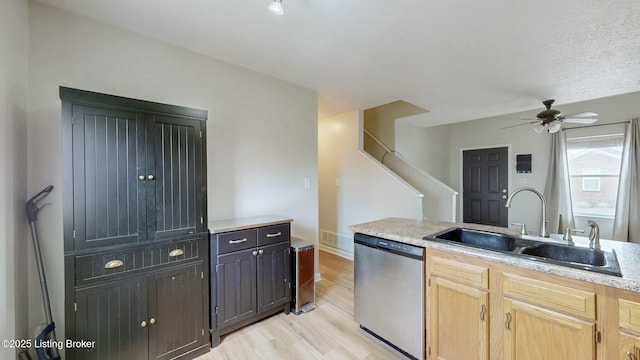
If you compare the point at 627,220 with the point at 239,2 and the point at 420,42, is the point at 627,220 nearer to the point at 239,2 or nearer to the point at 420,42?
the point at 420,42

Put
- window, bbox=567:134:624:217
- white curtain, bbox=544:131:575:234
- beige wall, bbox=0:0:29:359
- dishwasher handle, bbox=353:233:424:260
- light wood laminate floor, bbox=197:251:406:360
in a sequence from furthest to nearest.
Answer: white curtain, bbox=544:131:575:234 → window, bbox=567:134:624:217 → light wood laminate floor, bbox=197:251:406:360 → dishwasher handle, bbox=353:233:424:260 → beige wall, bbox=0:0:29:359

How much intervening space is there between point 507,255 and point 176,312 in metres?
2.26

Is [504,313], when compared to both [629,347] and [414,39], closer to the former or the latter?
[629,347]

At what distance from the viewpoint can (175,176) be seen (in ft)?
6.10

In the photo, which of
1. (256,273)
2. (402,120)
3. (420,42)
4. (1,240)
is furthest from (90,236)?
(402,120)

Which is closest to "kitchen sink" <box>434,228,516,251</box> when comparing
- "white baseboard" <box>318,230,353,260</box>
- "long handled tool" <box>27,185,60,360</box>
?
"white baseboard" <box>318,230,353,260</box>

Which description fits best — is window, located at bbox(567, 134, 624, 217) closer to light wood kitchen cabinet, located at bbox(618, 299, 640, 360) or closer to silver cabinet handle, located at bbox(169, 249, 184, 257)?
light wood kitchen cabinet, located at bbox(618, 299, 640, 360)

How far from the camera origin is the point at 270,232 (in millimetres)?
2355

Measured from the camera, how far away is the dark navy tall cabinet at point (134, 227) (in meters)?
1.50

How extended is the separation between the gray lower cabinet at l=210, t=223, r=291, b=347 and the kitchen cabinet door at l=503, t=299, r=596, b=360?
1776 mm

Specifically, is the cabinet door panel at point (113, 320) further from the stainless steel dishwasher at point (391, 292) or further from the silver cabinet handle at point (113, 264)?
the stainless steel dishwasher at point (391, 292)

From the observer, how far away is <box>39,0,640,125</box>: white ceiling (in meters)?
1.67

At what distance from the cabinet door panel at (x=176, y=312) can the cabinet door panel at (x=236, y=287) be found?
0.52 feet

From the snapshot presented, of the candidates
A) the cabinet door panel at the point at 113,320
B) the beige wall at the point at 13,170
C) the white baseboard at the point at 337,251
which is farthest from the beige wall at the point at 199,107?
the white baseboard at the point at 337,251
